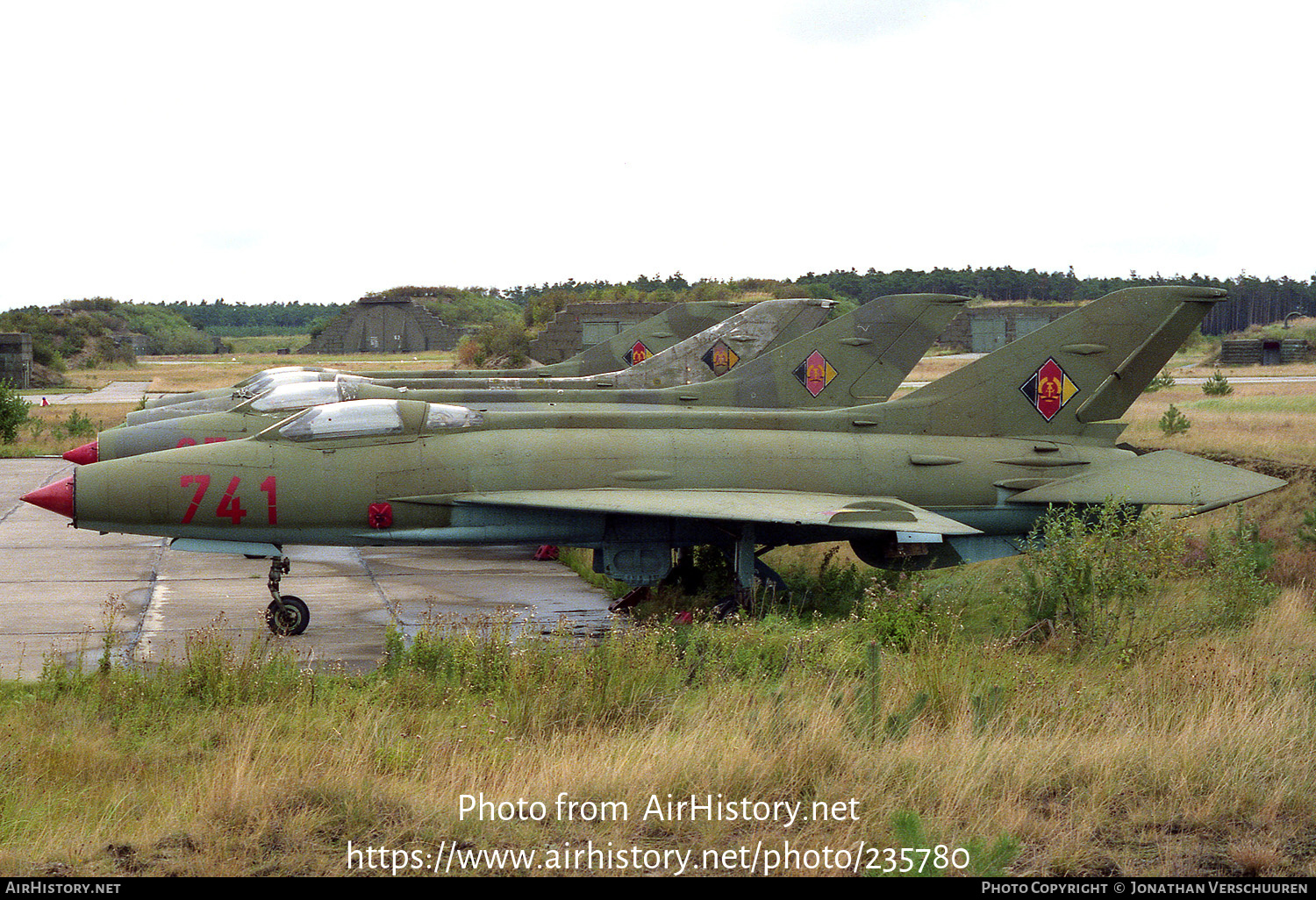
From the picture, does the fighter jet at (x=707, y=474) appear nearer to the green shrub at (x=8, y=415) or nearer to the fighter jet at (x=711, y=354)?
the fighter jet at (x=711, y=354)

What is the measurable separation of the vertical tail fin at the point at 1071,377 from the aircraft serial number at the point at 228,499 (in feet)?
24.4

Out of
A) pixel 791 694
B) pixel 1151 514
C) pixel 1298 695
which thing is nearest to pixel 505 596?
pixel 791 694

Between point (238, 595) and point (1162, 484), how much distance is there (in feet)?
37.7

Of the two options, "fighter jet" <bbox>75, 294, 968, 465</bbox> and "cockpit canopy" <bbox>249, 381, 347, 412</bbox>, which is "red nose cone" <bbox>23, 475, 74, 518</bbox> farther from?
"cockpit canopy" <bbox>249, 381, 347, 412</bbox>

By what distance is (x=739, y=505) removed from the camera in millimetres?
11703

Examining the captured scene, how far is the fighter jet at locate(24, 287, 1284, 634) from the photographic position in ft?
38.3

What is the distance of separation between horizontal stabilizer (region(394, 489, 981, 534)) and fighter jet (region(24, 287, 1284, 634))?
4cm

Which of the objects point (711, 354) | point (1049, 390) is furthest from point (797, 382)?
point (711, 354)

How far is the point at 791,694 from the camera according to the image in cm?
825

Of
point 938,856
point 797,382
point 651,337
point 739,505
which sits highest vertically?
point 651,337

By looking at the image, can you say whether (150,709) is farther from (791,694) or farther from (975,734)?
(975,734)

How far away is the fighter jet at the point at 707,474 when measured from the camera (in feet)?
38.3

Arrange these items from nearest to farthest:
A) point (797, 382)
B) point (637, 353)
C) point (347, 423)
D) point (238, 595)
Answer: point (347, 423) → point (238, 595) → point (797, 382) → point (637, 353)

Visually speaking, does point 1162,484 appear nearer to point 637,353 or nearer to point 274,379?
point 274,379
